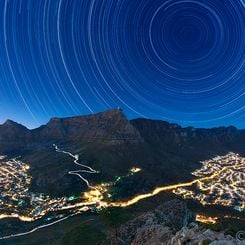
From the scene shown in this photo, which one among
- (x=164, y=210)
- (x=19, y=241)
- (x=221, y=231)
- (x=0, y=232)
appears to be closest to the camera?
(x=221, y=231)

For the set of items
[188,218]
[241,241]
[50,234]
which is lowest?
[241,241]

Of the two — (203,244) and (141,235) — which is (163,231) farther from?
(203,244)

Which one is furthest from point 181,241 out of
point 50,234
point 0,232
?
point 0,232

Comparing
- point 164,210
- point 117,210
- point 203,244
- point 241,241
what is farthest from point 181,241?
point 117,210

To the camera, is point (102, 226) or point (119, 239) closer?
point (119, 239)

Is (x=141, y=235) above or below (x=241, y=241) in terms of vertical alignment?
above

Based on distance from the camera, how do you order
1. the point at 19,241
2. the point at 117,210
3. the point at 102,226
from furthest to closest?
the point at 19,241 → the point at 102,226 → the point at 117,210

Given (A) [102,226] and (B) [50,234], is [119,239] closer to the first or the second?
(A) [102,226]
